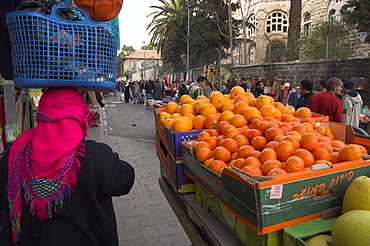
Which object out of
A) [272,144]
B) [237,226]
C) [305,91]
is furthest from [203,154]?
[305,91]

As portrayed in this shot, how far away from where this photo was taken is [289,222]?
1385mm

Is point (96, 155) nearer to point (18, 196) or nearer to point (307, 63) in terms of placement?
point (18, 196)

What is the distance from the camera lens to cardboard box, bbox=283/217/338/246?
1292mm

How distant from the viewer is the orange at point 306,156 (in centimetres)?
174

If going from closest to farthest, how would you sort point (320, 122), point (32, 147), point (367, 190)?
point (367, 190)
point (32, 147)
point (320, 122)

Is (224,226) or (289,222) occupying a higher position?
(289,222)

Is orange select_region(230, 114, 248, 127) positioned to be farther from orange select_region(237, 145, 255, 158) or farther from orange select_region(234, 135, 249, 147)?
orange select_region(237, 145, 255, 158)

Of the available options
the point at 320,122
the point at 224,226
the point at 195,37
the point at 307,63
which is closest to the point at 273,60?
the point at 307,63

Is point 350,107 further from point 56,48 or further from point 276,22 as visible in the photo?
point 276,22

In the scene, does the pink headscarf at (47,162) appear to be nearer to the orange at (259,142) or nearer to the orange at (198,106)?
the orange at (259,142)

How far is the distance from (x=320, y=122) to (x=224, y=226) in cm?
151

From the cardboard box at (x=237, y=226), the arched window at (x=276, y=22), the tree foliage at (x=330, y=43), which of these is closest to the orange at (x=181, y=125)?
the cardboard box at (x=237, y=226)

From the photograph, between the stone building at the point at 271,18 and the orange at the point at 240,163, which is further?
the stone building at the point at 271,18

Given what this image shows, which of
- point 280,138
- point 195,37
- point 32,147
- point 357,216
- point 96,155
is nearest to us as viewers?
point 357,216
